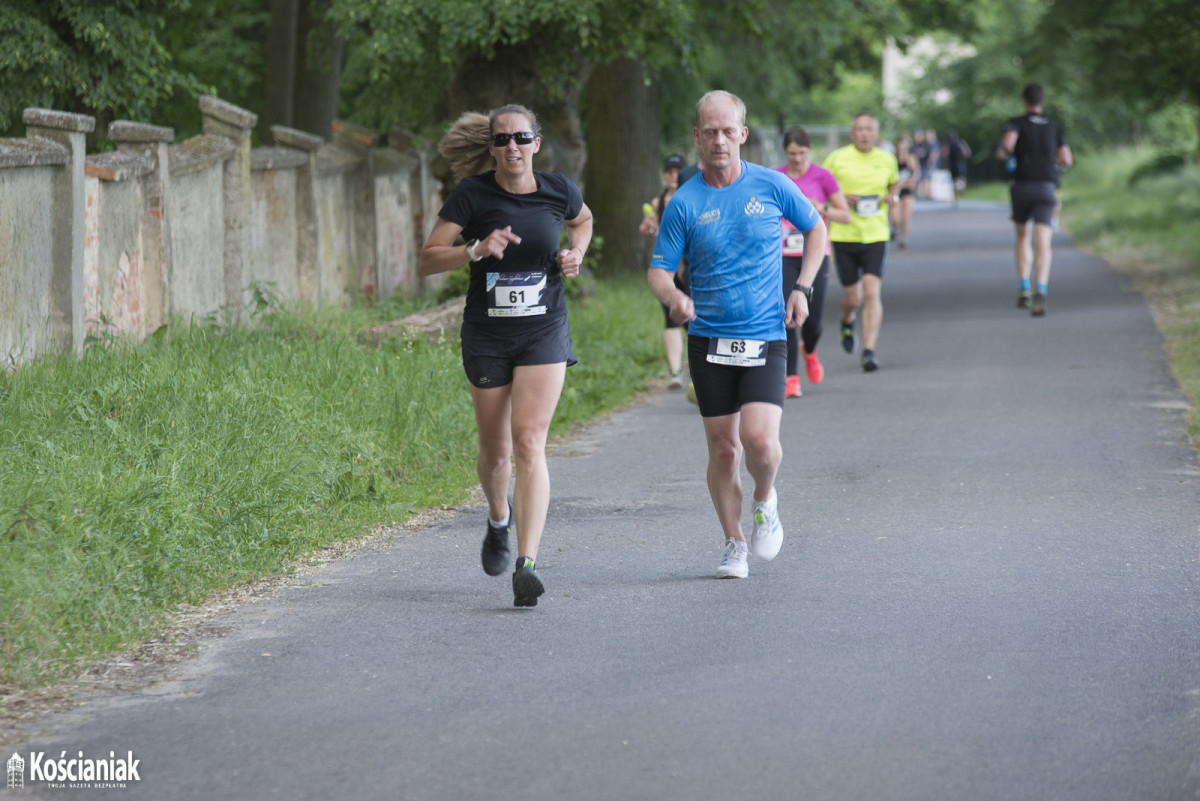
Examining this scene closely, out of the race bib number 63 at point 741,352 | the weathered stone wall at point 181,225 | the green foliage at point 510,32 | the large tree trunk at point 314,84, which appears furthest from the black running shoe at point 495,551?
the large tree trunk at point 314,84

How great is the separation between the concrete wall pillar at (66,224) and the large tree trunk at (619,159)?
12497 mm

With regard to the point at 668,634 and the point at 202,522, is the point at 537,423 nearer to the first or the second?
the point at 668,634

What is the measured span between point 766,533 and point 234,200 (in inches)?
287

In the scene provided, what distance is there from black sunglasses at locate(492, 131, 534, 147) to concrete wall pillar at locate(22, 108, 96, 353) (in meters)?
4.57

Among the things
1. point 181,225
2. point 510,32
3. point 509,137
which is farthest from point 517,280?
point 510,32

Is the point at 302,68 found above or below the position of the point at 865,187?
above

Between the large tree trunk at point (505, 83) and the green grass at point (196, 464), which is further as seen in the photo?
the large tree trunk at point (505, 83)

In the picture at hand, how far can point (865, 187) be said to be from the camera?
13.1 meters

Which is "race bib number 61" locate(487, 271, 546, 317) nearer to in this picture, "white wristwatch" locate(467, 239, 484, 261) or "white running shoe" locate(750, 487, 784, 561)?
"white wristwatch" locate(467, 239, 484, 261)

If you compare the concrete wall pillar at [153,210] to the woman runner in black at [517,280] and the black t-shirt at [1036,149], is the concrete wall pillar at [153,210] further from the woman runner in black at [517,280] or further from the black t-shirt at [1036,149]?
the black t-shirt at [1036,149]

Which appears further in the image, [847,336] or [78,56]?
[847,336]

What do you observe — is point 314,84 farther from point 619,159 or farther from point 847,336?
point 847,336

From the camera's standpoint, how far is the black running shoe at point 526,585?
6.09 meters

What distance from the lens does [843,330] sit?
13938 millimetres
